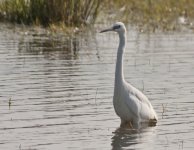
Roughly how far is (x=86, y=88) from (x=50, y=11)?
9.02 m

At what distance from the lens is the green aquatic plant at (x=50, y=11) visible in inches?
931

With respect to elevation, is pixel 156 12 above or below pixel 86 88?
above

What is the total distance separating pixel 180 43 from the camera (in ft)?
68.7

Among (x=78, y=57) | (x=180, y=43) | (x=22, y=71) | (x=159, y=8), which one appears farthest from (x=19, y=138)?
(x=159, y=8)

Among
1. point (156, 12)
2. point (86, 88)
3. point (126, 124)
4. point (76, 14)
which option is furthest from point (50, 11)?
point (126, 124)

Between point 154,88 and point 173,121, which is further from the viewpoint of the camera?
point 154,88

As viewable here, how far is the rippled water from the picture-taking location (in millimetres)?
11461

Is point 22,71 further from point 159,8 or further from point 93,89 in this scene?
point 159,8

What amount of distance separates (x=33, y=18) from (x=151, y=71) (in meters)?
7.73

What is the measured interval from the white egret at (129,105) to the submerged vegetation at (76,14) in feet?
36.2

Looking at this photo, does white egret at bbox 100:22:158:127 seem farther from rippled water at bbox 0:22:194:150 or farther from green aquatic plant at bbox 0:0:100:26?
green aquatic plant at bbox 0:0:100:26

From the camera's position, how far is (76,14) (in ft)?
78.1

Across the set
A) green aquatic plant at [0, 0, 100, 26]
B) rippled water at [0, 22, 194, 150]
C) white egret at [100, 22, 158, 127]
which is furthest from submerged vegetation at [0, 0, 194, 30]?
white egret at [100, 22, 158, 127]

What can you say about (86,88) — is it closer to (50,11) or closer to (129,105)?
(129,105)
